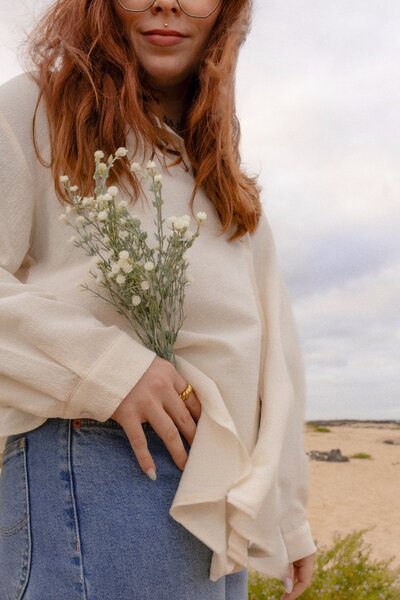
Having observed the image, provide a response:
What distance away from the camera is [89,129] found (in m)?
2.14

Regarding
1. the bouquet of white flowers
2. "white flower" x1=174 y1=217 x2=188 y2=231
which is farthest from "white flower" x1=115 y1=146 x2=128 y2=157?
"white flower" x1=174 y1=217 x2=188 y2=231

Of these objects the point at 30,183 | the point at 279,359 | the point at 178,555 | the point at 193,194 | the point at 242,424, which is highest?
the point at 193,194

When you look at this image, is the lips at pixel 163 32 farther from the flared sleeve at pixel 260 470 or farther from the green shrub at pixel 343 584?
the green shrub at pixel 343 584

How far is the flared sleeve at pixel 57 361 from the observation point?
5.88ft

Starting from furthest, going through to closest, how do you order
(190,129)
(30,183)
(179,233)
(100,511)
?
(190,129) < (30,183) < (179,233) < (100,511)

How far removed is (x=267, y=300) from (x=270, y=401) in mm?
393

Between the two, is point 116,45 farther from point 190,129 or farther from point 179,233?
point 179,233

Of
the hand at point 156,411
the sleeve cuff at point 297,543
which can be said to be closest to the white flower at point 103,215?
the hand at point 156,411

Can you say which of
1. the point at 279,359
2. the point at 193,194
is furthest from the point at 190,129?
the point at 279,359

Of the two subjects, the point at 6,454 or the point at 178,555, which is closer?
the point at 178,555

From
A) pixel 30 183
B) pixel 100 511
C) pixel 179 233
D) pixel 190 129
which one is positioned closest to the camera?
pixel 100 511

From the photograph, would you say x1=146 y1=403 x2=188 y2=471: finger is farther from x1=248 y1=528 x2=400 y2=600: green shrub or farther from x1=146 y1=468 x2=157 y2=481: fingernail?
x1=248 y1=528 x2=400 y2=600: green shrub

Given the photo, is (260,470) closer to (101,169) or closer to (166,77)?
(101,169)

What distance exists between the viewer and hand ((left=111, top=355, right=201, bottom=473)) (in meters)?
1.78
